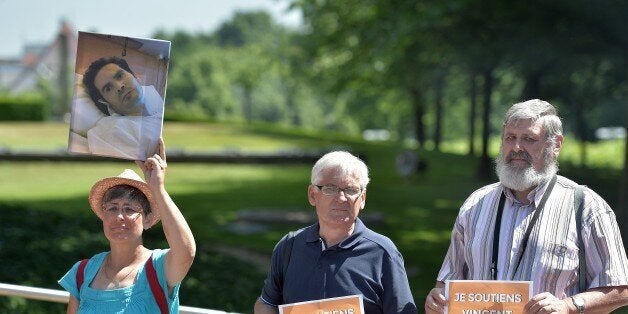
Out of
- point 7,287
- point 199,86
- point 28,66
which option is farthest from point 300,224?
point 28,66

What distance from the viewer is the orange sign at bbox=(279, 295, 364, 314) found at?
3330 millimetres

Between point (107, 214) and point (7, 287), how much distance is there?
5.23 ft

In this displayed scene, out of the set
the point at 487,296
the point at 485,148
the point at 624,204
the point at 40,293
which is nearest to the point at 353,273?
the point at 487,296

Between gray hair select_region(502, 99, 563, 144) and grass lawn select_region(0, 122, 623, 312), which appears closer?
gray hair select_region(502, 99, 563, 144)

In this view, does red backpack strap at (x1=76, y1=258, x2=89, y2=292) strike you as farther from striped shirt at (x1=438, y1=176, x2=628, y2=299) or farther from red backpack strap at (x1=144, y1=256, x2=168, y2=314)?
striped shirt at (x1=438, y1=176, x2=628, y2=299)

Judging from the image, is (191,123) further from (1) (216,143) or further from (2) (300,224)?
(2) (300,224)

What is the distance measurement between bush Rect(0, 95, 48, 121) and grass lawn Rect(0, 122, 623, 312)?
1131 centimetres

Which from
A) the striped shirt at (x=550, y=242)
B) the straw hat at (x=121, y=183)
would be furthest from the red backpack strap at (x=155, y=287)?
the striped shirt at (x=550, y=242)

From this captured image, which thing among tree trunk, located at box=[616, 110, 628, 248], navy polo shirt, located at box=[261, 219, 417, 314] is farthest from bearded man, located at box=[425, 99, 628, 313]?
tree trunk, located at box=[616, 110, 628, 248]

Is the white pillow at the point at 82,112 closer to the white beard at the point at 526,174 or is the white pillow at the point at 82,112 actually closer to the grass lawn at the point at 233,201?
the white beard at the point at 526,174

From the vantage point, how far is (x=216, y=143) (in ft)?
126

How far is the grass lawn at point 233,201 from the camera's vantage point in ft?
36.3

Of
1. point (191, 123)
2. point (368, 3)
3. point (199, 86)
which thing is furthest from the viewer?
point (199, 86)

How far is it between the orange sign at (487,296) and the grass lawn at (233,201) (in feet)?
21.2
